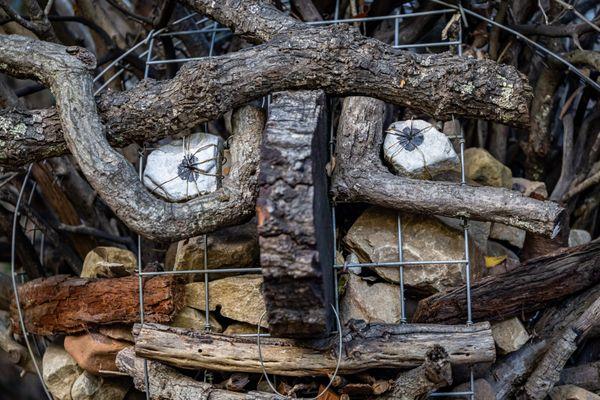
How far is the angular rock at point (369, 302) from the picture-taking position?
235 centimetres

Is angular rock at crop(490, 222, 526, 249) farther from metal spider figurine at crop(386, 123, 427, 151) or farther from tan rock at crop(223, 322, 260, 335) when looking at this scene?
tan rock at crop(223, 322, 260, 335)

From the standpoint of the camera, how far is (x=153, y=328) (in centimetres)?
223

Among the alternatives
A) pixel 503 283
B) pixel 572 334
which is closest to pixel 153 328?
pixel 503 283

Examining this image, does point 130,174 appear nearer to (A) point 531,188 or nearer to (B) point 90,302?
(B) point 90,302

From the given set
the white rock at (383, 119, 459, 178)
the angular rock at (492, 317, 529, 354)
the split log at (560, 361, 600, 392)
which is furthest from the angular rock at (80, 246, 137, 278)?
the split log at (560, 361, 600, 392)

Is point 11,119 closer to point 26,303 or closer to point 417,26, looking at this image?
point 26,303

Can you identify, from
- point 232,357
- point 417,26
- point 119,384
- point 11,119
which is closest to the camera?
point 232,357

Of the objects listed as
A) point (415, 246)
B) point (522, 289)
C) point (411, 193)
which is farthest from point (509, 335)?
point (411, 193)

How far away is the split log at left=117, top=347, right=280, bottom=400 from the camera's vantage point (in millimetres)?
2193

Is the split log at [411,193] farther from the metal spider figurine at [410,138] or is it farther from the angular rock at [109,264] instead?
the angular rock at [109,264]

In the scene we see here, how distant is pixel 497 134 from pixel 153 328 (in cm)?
169

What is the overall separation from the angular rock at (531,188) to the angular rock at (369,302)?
73 cm

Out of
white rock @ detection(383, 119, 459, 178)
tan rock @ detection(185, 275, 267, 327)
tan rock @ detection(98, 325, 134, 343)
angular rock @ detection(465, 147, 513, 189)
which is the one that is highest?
white rock @ detection(383, 119, 459, 178)

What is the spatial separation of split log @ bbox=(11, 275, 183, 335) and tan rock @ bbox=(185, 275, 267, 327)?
0.06m
